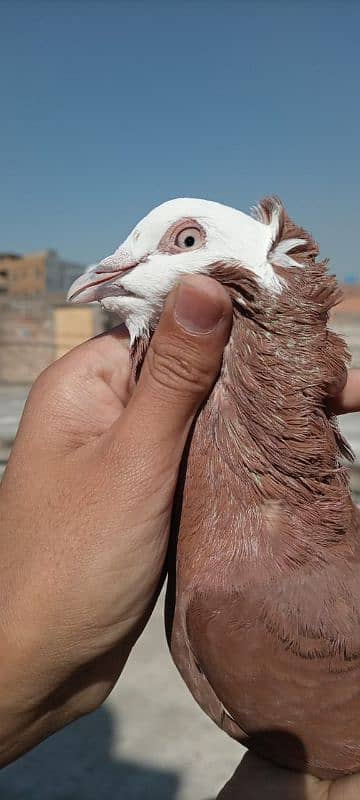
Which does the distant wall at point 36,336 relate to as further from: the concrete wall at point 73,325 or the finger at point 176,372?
the finger at point 176,372

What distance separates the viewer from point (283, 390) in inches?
69.4

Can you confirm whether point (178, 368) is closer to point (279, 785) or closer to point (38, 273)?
point (279, 785)

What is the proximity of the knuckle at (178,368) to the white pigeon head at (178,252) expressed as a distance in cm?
19

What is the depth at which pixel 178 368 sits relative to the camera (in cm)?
172

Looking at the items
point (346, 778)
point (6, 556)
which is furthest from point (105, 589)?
point (346, 778)

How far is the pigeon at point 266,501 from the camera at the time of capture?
67.1 inches

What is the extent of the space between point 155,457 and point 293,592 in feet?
1.73

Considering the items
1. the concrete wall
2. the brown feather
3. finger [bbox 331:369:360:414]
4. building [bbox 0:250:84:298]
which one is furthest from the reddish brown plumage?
building [bbox 0:250:84:298]

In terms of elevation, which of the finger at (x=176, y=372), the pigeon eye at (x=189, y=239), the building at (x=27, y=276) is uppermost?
the pigeon eye at (x=189, y=239)

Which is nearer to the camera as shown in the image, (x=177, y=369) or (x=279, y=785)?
(x=177, y=369)

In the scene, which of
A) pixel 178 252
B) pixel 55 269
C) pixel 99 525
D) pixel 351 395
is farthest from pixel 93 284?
pixel 55 269

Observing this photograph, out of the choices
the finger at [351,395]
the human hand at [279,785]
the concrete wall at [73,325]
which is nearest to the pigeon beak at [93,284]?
the finger at [351,395]

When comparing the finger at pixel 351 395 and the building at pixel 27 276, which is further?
the building at pixel 27 276

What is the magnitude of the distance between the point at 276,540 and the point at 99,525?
1.66 feet
